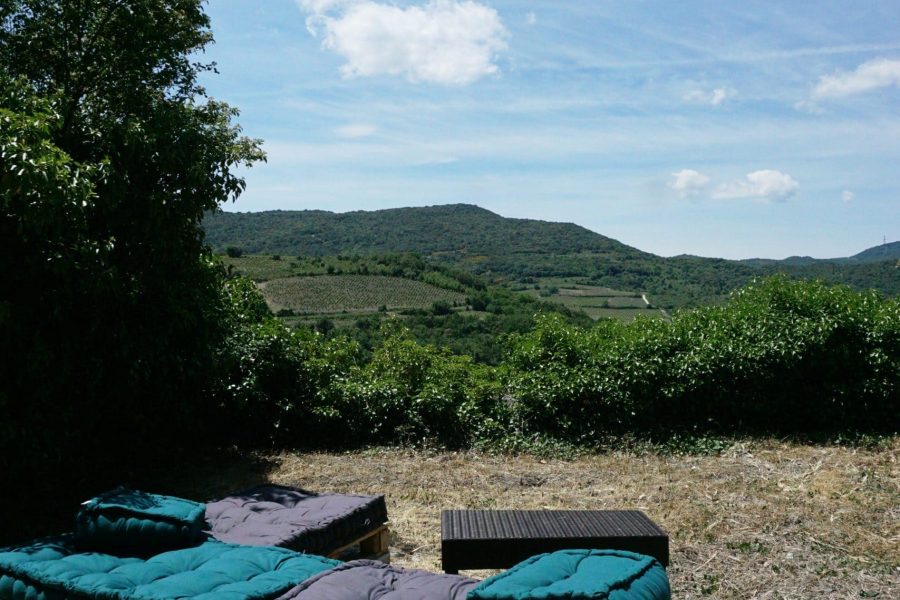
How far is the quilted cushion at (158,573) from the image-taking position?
3406 mm

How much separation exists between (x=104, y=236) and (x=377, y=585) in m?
4.36

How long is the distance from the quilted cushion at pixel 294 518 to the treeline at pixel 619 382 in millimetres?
3066

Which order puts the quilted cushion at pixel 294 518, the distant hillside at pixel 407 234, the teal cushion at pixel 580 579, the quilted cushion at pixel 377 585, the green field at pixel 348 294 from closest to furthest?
the teal cushion at pixel 580 579 → the quilted cushion at pixel 377 585 → the quilted cushion at pixel 294 518 → the green field at pixel 348 294 → the distant hillside at pixel 407 234

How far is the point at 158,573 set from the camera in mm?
3617

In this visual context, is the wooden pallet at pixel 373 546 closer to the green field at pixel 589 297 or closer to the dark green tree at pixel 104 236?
the dark green tree at pixel 104 236

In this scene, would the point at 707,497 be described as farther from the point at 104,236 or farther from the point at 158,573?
the point at 104,236

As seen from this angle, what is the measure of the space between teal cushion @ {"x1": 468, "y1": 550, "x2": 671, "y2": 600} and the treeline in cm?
503

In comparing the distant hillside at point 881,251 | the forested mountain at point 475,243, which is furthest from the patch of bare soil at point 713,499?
the distant hillside at point 881,251

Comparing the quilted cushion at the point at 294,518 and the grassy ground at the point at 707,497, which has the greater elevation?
the quilted cushion at the point at 294,518

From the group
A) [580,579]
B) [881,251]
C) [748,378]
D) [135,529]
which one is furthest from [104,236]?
[881,251]

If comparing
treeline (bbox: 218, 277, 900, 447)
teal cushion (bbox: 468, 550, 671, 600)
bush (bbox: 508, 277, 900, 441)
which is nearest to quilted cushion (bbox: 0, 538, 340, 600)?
teal cushion (bbox: 468, 550, 671, 600)

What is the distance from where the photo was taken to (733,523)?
5.66 m

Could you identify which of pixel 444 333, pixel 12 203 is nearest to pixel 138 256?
pixel 12 203

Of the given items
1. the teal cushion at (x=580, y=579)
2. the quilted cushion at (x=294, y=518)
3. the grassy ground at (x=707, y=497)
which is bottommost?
the grassy ground at (x=707, y=497)
